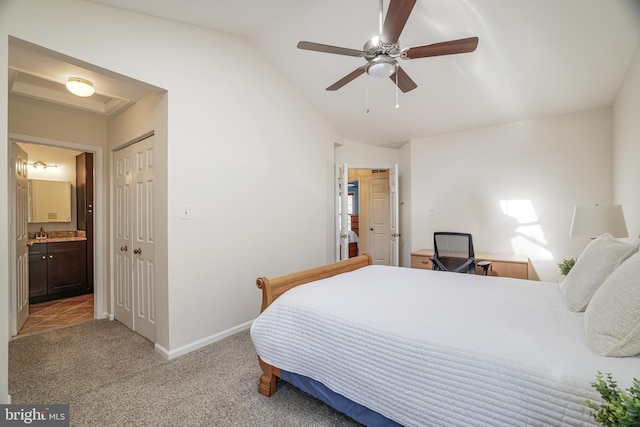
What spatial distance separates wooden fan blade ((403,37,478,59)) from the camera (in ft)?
5.94

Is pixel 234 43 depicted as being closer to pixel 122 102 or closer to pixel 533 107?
pixel 122 102

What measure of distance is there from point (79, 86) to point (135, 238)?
57.4 inches

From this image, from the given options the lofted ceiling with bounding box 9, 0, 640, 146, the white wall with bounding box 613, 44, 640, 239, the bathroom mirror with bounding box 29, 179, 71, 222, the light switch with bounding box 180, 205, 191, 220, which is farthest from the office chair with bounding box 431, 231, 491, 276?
the bathroom mirror with bounding box 29, 179, 71, 222

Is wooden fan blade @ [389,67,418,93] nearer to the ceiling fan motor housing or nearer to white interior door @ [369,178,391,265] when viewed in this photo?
the ceiling fan motor housing

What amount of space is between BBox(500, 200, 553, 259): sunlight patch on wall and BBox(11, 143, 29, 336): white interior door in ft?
18.4

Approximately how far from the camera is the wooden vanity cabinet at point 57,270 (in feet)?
12.5

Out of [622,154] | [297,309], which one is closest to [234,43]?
[297,309]

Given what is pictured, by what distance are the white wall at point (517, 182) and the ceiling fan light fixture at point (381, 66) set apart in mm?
2678

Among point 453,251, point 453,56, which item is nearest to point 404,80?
point 453,56

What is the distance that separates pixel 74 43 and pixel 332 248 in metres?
3.61

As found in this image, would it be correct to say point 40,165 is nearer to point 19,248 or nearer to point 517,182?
point 19,248

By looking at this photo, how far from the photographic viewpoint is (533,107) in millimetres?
3285

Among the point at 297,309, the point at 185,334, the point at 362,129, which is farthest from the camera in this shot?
the point at 362,129

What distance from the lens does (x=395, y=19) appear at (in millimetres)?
1611
